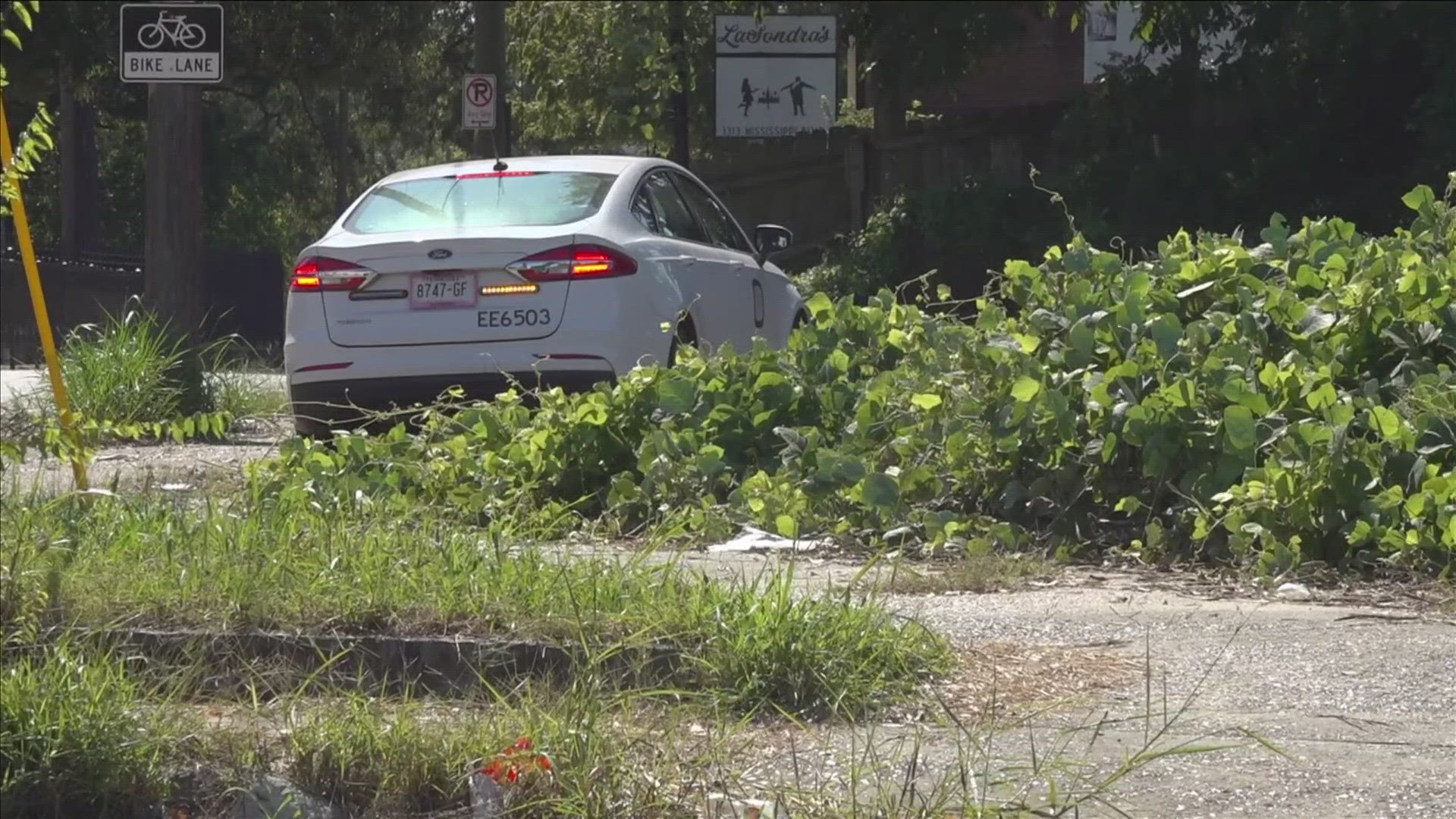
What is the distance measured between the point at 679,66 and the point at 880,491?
21151mm

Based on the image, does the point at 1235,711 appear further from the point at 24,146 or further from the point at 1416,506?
the point at 24,146

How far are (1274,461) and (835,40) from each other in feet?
47.9

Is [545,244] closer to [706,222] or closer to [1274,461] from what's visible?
[706,222]

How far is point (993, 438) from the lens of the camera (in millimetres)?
6891

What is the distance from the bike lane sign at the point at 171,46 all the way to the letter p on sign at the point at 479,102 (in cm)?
848

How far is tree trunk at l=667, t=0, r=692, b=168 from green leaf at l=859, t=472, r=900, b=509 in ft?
61.6

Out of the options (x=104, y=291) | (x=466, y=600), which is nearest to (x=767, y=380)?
(x=466, y=600)

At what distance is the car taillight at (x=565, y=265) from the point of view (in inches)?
351

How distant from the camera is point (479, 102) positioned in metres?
18.9

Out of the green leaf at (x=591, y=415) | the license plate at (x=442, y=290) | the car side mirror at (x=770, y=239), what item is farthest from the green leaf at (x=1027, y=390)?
the car side mirror at (x=770, y=239)

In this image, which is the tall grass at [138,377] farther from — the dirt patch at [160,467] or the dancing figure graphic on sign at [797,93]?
the dancing figure graphic on sign at [797,93]

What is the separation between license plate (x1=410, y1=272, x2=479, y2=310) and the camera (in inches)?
352

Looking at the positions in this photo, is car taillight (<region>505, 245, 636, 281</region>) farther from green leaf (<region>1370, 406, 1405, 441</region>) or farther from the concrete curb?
the concrete curb

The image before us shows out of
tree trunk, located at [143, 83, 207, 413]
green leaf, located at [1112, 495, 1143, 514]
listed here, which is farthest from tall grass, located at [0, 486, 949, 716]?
tree trunk, located at [143, 83, 207, 413]
